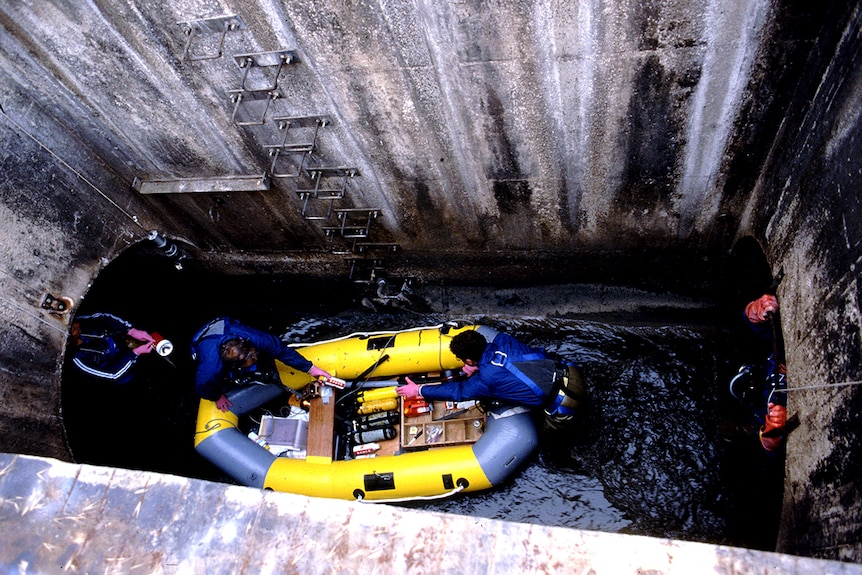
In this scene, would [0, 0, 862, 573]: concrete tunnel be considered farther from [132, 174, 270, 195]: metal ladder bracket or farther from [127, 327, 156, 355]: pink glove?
[127, 327, 156, 355]: pink glove

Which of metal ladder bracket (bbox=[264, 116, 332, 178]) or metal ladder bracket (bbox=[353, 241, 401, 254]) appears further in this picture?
metal ladder bracket (bbox=[353, 241, 401, 254])

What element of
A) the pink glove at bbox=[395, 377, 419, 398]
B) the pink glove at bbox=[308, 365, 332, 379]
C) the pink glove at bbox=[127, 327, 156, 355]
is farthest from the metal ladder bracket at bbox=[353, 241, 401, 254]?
the pink glove at bbox=[127, 327, 156, 355]

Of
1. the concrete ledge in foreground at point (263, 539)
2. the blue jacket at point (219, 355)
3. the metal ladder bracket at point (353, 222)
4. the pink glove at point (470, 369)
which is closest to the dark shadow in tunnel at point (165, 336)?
the metal ladder bracket at point (353, 222)

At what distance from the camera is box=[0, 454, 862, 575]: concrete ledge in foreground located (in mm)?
2344

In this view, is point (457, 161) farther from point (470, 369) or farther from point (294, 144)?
point (470, 369)

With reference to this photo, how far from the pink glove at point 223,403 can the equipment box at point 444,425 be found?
5.42 ft

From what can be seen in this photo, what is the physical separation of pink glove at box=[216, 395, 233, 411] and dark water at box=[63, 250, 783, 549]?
758 mm

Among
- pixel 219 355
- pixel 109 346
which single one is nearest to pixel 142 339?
pixel 109 346

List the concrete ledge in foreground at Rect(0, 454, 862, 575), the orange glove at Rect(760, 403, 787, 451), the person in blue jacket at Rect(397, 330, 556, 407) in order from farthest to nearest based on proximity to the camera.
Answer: the person in blue jacket at Rect(397, 330, 556, 407) → the orange glove at Rect(760, 403, 787, 451) → the concrete ledge in foreground at Rect(0, 454, 862, 575)

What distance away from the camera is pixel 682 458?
17.0ft

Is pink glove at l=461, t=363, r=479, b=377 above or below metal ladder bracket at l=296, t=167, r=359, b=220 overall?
below

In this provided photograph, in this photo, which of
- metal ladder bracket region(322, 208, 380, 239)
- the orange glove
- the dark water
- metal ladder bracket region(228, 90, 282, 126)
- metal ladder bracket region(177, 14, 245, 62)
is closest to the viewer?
the orange glove

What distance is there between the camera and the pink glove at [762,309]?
4.28 m

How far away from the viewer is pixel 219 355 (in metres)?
5.09
